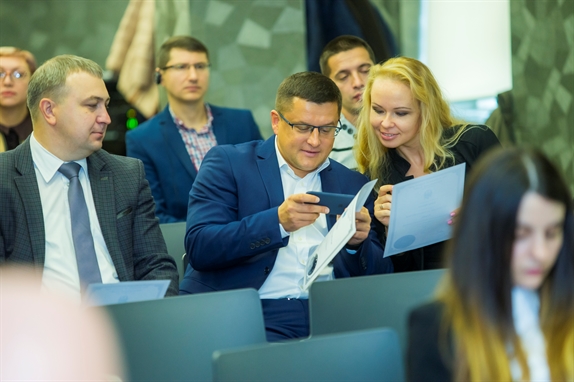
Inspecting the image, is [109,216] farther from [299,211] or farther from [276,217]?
[299,211]

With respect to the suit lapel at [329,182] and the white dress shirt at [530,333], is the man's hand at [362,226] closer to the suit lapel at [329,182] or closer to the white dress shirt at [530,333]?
the suit lapel at [329,182]

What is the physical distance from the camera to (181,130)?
4809mm

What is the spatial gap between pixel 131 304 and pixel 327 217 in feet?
3.81

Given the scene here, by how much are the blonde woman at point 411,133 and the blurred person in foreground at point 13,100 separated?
2.26 metres

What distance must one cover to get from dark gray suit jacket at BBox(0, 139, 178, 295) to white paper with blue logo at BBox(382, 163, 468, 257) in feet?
2.96

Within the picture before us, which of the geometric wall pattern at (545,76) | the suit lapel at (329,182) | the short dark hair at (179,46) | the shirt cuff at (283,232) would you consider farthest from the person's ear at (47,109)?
the geometric wall pattern at (545,76)

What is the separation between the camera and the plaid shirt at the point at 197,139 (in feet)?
15.6

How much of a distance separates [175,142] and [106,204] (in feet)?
5.48

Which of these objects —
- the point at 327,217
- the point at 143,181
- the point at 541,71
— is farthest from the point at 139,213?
the point at 541,71

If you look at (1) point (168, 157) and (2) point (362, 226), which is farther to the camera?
(1) point (168, 157)

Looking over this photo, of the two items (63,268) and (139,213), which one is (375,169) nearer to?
(139,213)

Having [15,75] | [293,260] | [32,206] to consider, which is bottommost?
[293,260]

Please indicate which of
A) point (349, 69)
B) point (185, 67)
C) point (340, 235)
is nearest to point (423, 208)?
point (340, 235)

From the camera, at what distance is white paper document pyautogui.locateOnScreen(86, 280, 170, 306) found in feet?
7.77
